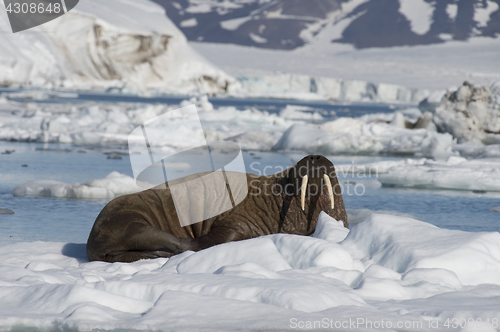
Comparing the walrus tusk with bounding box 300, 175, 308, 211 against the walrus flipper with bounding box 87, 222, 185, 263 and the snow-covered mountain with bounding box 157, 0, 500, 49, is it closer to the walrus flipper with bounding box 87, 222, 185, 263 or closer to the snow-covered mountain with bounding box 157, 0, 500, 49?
the walrus flipper with bounding box 87, 222, 185, 263

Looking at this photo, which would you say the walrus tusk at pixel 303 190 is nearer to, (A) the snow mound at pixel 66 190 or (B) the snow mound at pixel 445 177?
(A) the snow mound at pixel 66 190

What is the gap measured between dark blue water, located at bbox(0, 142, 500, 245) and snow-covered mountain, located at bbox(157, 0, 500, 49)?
98.7m

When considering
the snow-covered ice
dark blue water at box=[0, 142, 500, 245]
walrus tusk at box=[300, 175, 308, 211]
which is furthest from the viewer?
the snow-covered ice

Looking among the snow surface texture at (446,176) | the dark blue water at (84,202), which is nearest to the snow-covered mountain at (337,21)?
the snow surface texture at (446,176)

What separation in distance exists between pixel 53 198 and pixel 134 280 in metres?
3.24

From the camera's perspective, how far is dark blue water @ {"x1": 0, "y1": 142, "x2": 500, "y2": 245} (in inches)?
162

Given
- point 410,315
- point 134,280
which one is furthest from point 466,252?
point 134,280

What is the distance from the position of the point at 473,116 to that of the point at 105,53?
29.2 m

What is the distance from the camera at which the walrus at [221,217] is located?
3.17m

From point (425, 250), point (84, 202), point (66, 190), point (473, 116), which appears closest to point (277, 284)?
point (425, 250)

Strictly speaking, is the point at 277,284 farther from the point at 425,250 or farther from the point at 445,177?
the point at 445,177

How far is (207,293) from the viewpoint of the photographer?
220cm

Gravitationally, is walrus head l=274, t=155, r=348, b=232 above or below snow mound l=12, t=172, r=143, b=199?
above

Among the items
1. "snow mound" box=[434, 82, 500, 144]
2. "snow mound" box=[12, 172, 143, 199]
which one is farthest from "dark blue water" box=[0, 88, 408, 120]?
"snow mound" box=[12, 172, 143, 199]
